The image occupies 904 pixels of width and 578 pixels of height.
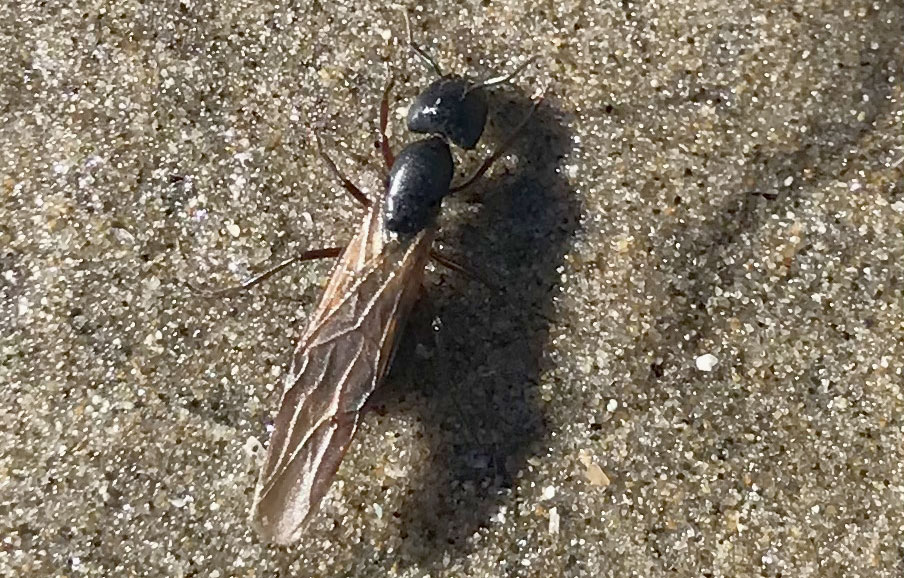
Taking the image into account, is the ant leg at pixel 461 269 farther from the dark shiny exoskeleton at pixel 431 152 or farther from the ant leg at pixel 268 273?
the ant leg at pixel 268 273

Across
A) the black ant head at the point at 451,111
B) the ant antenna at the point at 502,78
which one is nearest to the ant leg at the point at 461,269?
the black ant head at the point at 451,111

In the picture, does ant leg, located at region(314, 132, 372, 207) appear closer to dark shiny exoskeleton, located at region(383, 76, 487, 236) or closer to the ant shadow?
dark shiny exoskeleton, located at region(383, 76, 487, 236)

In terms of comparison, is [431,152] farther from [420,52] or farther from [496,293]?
[496,293]

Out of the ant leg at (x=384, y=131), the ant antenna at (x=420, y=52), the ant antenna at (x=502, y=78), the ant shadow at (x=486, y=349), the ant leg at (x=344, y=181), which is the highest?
the ant antenna at (x=420, y=52)

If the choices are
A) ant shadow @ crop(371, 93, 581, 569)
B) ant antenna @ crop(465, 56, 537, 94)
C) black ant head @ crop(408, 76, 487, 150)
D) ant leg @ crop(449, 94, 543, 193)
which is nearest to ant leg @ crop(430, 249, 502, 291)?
ant shadow @ crop(371, 93, 581, 569)

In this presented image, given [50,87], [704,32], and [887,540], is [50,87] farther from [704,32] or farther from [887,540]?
[887,540]

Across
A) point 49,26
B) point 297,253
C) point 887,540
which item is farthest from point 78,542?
point 887,540
